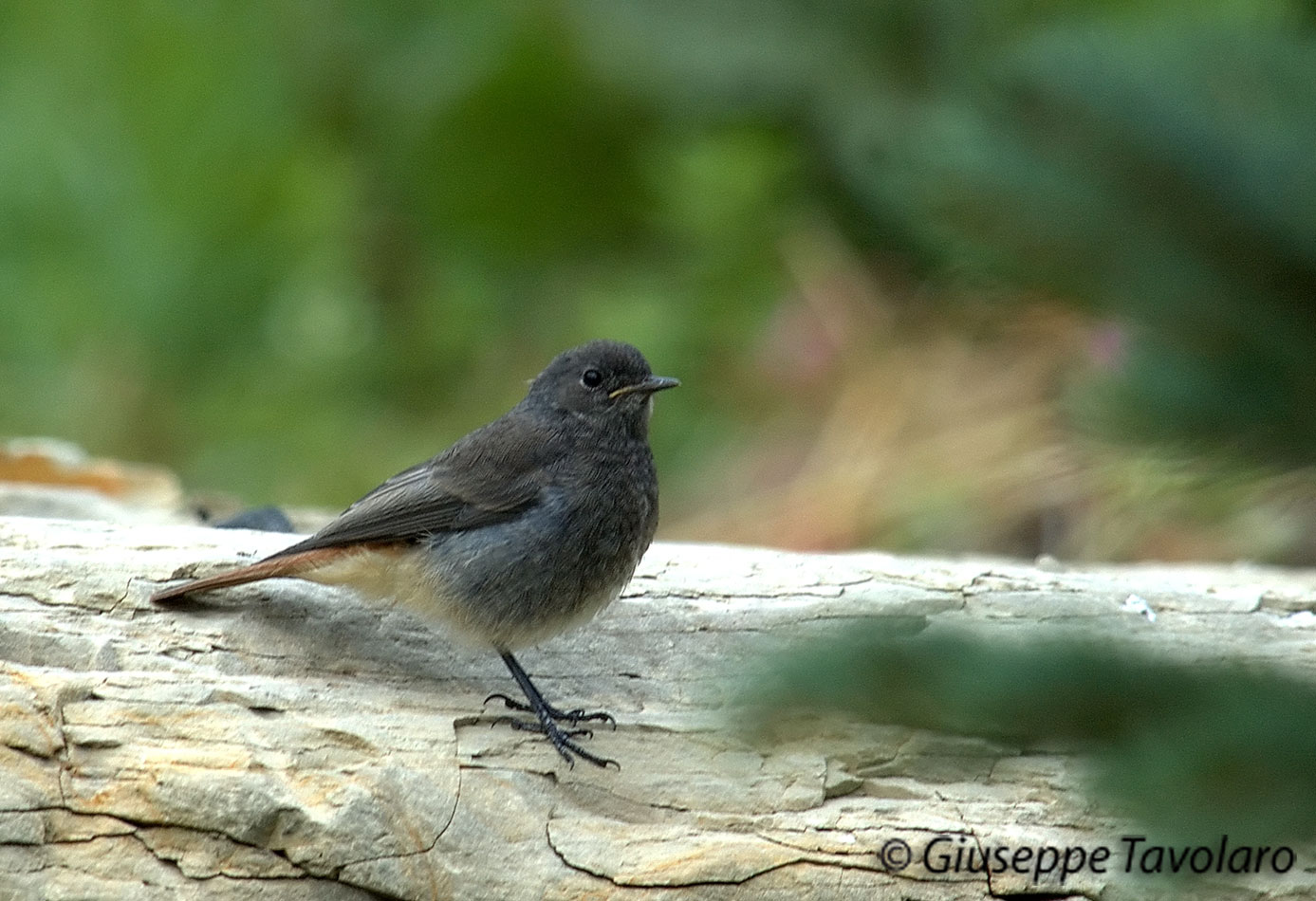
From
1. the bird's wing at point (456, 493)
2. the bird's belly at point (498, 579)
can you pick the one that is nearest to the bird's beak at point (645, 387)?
the bird's wing at point (456, 493)

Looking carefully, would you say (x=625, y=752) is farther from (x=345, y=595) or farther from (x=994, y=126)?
(x=994, y=126)

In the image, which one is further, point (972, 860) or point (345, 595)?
point (345, 595)

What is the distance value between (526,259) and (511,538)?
213 inches

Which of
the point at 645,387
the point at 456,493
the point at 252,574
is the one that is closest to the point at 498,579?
Answer: the point at 456,493

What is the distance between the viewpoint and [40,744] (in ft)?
10.6

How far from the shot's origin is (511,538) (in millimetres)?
4059

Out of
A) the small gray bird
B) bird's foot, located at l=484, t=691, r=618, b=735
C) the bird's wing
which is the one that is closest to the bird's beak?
the small gray bird

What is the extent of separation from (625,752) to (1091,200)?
81.5 inches

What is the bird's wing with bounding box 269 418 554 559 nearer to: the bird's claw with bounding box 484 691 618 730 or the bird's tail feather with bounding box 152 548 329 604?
the bird's tail feather with bounding box 152 548 329 604

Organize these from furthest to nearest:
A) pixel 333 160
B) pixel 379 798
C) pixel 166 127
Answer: pixel 333 160
pixel 166 127
pixel 379 798

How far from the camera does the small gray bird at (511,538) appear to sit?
3.90m

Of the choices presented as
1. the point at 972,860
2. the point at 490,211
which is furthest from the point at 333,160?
the point at 972,860

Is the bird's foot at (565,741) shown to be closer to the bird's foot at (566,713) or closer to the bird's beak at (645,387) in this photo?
the bird's foot at (566,713)

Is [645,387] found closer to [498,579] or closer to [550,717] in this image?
[498,579]
